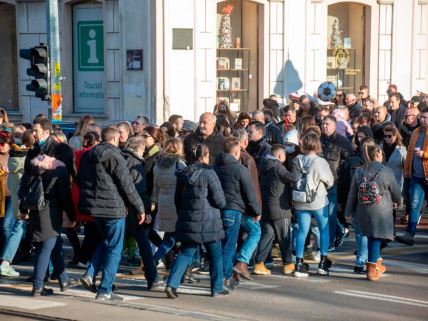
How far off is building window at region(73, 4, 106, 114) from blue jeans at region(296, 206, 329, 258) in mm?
13177

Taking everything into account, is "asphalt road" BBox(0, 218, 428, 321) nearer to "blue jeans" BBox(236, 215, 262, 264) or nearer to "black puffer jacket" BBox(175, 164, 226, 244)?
"blue jeans" BBox(236, 215, 262, 264)

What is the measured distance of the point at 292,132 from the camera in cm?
1473

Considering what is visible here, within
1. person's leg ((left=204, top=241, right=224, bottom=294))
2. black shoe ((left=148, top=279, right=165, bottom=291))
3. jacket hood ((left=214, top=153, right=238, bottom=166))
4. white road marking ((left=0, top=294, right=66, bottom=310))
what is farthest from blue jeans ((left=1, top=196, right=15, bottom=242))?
person's leg ((left=204, top=241, right=224, bottom=294))

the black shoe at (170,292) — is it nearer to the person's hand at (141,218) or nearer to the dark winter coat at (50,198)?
the person's hand at (141,218)

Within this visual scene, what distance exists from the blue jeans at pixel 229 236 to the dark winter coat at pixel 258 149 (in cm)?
136

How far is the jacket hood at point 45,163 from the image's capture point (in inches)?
473

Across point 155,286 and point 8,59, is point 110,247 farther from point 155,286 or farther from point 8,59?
point 8,59

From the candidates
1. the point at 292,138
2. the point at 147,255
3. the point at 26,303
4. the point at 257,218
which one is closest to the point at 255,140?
the point at 292,138

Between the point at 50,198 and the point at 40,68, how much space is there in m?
7.15

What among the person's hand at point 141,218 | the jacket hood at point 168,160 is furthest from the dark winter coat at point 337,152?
the person's hand at point 141,218

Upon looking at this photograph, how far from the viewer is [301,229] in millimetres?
13375

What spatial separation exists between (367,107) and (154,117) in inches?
235

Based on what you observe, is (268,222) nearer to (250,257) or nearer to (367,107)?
(250,257)

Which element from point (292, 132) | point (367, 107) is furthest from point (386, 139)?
point (367, 107)
